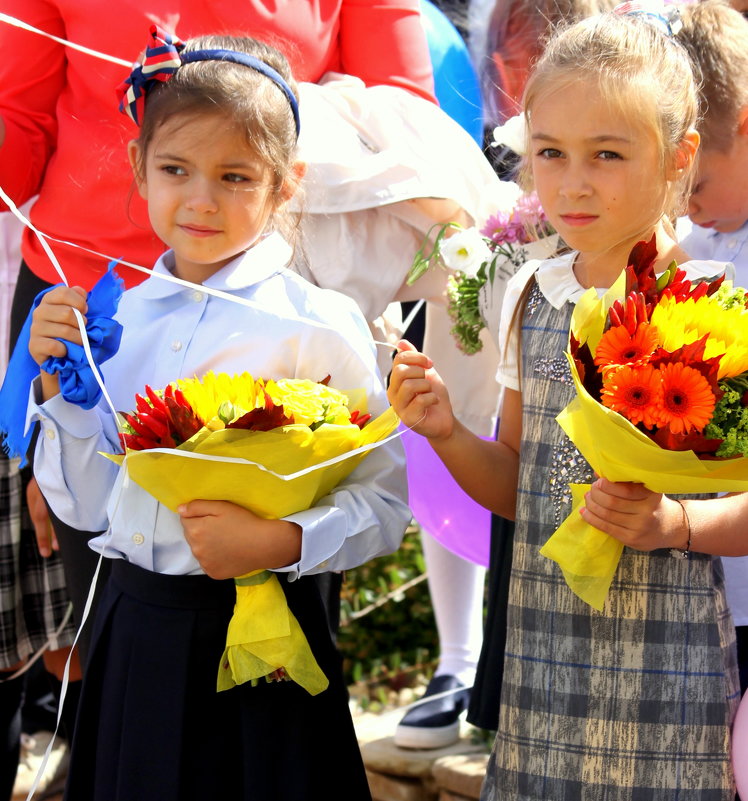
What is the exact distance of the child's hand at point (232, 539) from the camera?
2.03m

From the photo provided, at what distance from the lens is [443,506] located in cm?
299

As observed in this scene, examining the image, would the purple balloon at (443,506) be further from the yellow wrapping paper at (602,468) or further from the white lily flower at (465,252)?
the yellow wrapping paper at (602,468)

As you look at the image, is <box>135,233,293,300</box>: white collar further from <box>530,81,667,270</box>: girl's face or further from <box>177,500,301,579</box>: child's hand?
<box>530,81,667,270</box>: girl's face

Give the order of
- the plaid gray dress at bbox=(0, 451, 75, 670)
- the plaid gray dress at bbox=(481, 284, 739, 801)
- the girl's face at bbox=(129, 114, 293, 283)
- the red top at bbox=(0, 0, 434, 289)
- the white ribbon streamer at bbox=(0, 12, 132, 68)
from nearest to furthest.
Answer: the plaid gray dress at bbox=(481, 284, 739, 801), the girl's face at bbox=(129, 114, 293, 283), the white ribbon streamer at bbox=(0, 12, 132, 68), the red top at bbox=(0, 0, 434, 289), the plaid gray dress at bbox=(0, 451, 75, 670)

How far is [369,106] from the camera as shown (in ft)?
8.86

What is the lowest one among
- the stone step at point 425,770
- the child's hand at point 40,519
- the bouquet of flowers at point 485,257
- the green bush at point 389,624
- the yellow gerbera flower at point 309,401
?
the stone step at point 425,770

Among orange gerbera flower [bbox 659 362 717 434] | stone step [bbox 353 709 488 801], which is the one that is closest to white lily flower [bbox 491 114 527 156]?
orange gerbera flower [bbox 659 362 717 434]

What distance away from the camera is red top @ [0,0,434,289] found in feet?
8.71

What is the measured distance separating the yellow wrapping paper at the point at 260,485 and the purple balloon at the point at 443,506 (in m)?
0.77

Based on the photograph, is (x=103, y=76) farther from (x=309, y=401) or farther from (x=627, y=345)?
(x=627, y=345)

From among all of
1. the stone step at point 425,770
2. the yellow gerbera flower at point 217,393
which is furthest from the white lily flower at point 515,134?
the stone step at point 425,770

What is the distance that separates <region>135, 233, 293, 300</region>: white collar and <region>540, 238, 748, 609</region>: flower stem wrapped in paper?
82 centimetres

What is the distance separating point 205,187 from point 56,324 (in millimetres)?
396

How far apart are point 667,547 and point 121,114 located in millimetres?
1627
